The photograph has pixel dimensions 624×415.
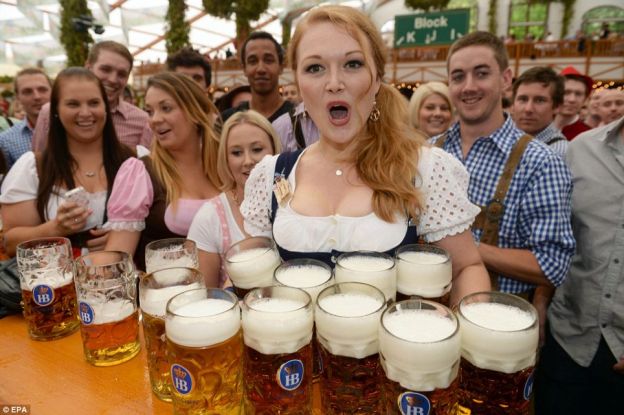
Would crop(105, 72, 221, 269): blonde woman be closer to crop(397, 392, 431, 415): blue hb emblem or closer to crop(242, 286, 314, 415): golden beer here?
crop(242, 286, 314, 415): golden beer

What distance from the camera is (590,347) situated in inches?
68.2

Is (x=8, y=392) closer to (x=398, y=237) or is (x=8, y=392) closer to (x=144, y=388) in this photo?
(x=144, y=388)

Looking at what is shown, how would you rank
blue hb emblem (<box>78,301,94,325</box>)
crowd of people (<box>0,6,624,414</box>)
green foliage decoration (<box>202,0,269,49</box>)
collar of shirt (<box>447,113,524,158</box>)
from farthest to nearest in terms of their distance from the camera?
green foliage decoration (<box>202,0,269,49</box>), collar of shirt (<box>447,113,524,158</box>), crowd of people (<box>0,6,624,414</box>), blue hb emblem (<box>78,301,94,325</box>)

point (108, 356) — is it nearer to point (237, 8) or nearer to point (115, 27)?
point (237, 8)

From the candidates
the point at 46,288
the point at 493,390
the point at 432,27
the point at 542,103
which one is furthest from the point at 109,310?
the point at 432,27

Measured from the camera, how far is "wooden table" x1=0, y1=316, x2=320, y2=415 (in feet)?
2.72

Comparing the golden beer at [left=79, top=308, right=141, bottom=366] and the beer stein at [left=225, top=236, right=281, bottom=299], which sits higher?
the beer stein at [left=225, top=236, right=281, bottom=299]

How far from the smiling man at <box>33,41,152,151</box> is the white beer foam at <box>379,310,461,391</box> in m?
2.90

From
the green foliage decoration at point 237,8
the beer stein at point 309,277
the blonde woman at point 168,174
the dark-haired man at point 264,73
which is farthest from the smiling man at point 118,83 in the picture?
the green foliage decoration at point 237,8

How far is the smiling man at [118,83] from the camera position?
9.89 feet

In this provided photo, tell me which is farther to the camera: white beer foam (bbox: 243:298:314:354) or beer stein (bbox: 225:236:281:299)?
beer stein (bbox: 225:236:281:299)

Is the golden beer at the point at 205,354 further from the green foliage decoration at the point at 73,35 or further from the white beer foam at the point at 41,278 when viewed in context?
the green foliage decoration at the point at 73,35

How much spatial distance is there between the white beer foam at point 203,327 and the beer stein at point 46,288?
1.95 ft

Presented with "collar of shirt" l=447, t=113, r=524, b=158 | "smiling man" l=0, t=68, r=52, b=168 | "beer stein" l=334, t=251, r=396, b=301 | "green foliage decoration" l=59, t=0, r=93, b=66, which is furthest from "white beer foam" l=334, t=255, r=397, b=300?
"green foliage decoration" l=59, t=0, r=93, b=66
